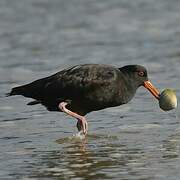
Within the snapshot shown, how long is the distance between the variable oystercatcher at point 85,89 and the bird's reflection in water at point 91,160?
0.46 m

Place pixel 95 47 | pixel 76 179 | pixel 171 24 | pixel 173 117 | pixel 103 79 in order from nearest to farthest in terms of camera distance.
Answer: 1. pixel 76 179
2. pixel 103 79
3. pixel 173 117
4. pixel 95 47
5. pixel 171 24

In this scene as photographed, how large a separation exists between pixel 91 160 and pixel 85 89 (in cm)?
153

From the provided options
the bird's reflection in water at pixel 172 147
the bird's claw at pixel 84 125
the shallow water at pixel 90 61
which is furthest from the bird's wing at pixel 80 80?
the bird's reflection in water at pixel 172 147

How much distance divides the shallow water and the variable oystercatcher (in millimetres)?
301

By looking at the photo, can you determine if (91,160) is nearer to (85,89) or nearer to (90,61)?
(85,89)

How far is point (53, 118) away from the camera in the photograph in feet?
35.9

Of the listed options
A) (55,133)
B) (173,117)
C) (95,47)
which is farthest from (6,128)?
(95,47)

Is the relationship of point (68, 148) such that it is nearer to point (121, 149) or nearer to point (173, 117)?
point (121, 149)

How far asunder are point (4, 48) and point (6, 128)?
6.62 meters

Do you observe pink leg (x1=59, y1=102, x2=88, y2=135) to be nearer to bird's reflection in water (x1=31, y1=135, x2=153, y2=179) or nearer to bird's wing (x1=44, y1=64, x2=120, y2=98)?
bird's wing (x1=44, y1=64, x2=120, y2=98)

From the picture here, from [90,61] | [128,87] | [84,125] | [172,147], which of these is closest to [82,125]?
[84,125]

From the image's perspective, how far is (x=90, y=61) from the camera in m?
15.2

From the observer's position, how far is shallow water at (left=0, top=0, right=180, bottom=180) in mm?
8328

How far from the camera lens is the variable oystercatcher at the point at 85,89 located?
9.89 meters
